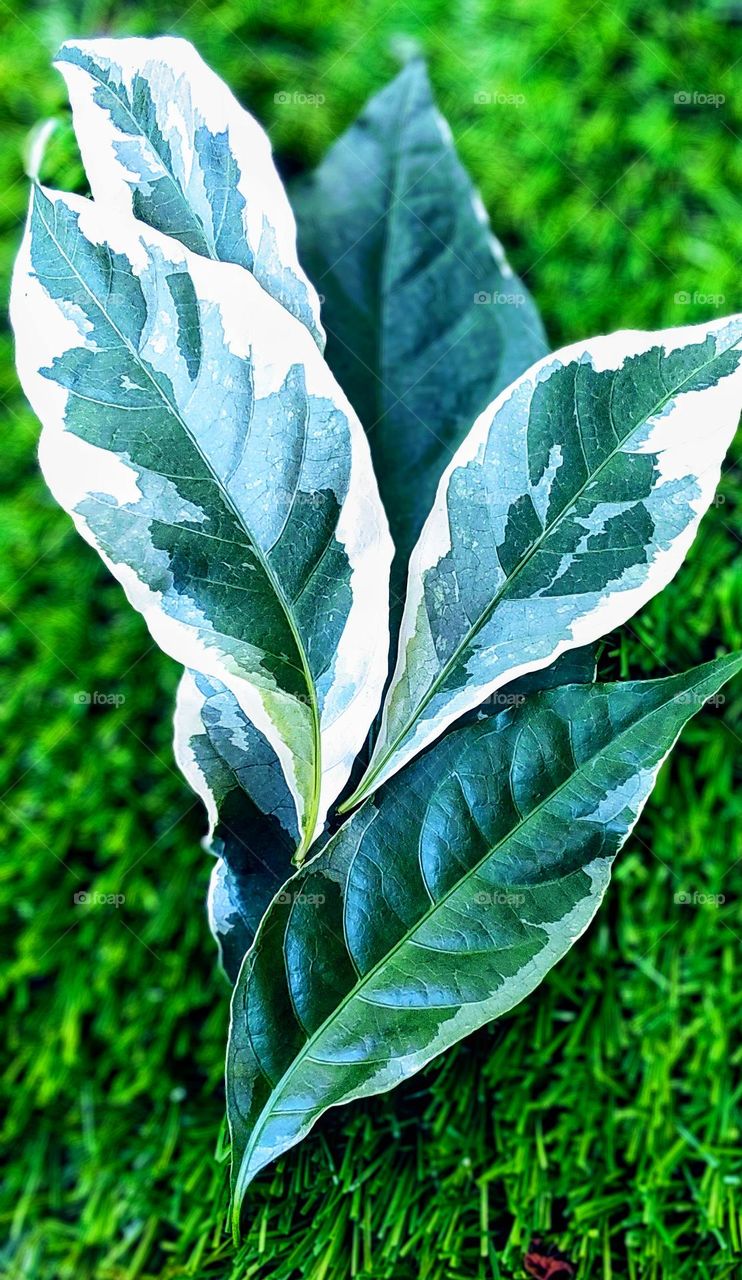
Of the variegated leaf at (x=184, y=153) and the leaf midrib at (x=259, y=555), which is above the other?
the variegated leaf at (x=184, y=153)

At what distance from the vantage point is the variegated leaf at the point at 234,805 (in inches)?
22.9

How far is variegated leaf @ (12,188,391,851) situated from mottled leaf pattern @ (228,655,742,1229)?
6 centimetres

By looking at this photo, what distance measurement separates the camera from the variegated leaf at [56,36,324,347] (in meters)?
0.53

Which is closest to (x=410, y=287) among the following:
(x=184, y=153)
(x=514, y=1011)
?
(x=184, y=153)

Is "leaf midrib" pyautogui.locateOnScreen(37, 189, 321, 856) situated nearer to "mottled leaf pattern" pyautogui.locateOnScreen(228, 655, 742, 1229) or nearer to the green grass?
"mottled leaf pattern" pyautogui.locateOnScreen(228, 655, 742, 1229)

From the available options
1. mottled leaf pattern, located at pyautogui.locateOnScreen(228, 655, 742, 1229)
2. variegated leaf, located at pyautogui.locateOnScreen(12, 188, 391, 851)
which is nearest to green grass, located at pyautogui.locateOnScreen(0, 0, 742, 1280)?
mottled leaf pattern, located at pyautogui.locateOnScreen(228, 655, 742, 1229)

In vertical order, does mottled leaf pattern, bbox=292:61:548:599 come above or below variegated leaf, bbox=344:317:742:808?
above

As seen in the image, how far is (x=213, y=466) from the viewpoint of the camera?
0.51m

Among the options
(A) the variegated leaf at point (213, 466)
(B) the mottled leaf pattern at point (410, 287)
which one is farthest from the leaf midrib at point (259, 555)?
(B) the mottled leaf pattern at point (410, 287)

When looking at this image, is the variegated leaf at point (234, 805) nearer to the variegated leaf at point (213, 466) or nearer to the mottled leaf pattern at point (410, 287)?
the variegated leaf at point (213, 466)

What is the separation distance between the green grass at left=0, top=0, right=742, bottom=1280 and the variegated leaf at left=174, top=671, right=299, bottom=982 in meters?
0.17

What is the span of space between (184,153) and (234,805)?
0.39 metres

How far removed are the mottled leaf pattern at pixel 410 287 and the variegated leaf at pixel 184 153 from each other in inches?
6.1

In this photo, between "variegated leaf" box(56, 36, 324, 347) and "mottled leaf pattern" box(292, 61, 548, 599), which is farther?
"mottled leaf pattern" box(292, 61, 548, 599)
